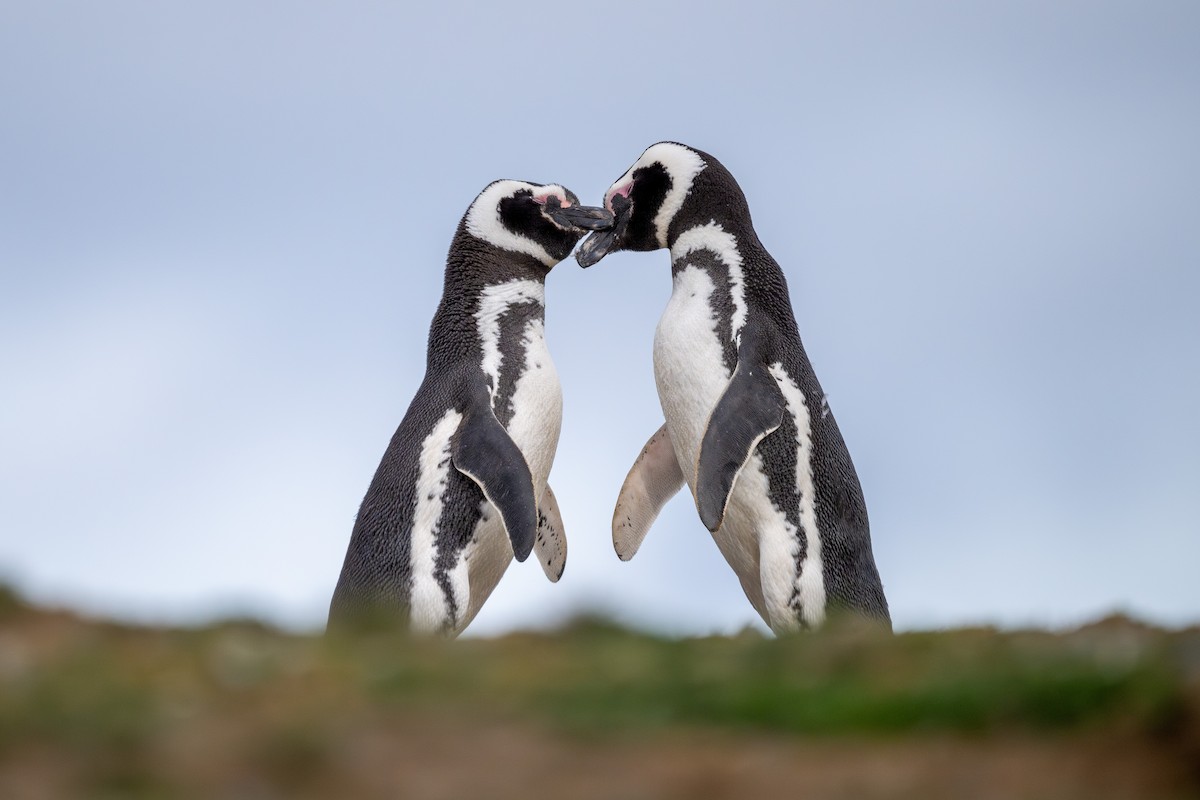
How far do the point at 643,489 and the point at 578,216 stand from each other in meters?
2.08

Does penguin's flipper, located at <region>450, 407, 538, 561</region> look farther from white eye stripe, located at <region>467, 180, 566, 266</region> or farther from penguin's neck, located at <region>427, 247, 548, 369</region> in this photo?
white eye stripe, located at <region>467, 180, 566, 266</region>

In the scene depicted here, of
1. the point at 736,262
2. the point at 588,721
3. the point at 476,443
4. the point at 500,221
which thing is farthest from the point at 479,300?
the point at 588,721

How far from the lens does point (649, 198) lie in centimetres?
1082

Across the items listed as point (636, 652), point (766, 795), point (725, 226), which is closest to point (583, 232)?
point (725, 226)

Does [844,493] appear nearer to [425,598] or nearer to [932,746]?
[425,598]

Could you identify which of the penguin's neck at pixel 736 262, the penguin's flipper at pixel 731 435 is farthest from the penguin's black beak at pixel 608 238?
the penguin's flipper at pixel 731 435

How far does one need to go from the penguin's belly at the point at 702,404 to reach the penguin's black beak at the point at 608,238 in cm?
101

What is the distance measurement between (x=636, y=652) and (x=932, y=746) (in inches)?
55.0

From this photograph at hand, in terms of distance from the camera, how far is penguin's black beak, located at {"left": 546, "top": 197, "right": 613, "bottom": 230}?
1077 centimetres

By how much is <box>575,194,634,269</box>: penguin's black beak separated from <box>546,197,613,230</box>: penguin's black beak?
8cm

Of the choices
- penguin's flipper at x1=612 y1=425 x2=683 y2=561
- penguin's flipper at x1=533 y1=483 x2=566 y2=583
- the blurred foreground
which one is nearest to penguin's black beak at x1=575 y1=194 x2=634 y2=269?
penguin's flipper at x1=612 y1=425 x2=683 y2=561

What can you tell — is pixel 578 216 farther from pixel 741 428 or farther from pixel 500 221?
pixel 741 428

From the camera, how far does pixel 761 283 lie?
391 inches

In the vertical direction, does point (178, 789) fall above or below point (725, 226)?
below
